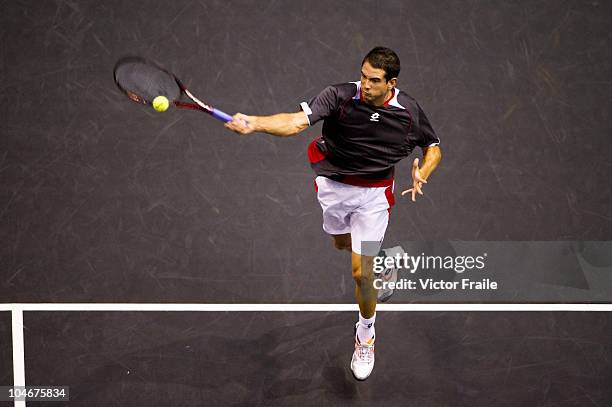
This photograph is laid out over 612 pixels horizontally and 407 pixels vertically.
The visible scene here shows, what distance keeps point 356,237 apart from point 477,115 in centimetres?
227

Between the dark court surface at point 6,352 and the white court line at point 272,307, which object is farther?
the white court line at point 272,307

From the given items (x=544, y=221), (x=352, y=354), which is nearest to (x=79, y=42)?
(x=352, y=354)

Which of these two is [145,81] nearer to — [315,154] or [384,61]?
[315,154]

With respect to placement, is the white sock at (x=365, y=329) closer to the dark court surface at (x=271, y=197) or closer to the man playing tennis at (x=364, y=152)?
the man playing tennis at (x=364, y=152)

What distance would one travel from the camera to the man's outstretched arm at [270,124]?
495 centimetres

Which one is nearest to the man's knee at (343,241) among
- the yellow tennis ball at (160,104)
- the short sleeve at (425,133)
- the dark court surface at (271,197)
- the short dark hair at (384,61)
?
the dark court surface at (271,197)

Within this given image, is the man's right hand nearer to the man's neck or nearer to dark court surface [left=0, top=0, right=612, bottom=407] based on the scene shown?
the man's neck

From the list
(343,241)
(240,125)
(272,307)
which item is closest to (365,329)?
(343,241)

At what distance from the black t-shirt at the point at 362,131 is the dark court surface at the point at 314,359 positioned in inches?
53.9

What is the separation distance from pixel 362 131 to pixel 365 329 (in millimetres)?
1503

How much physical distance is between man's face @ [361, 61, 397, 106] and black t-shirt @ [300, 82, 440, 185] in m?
0.09

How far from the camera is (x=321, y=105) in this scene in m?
5.45

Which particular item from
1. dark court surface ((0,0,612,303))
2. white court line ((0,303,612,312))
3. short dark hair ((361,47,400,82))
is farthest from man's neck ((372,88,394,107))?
white court line ((0,303,612,312))

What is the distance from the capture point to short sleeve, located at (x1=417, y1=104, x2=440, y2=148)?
5785mm
